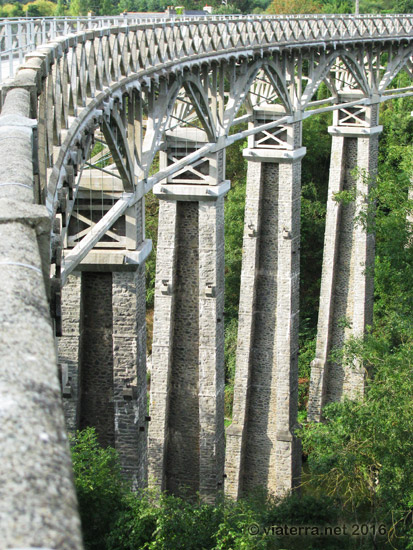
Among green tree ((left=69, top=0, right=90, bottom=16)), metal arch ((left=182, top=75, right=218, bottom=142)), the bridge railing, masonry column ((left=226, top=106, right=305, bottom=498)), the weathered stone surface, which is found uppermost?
green tree ((left=69, top=0, right=90, bottom=16))

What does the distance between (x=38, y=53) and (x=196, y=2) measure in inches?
2742

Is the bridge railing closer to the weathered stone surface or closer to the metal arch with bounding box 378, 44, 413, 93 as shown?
the metal arch with bounding box 378, 44, 413, 93

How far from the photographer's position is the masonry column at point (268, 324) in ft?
73.6

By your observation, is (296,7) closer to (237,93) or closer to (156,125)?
(237,93)

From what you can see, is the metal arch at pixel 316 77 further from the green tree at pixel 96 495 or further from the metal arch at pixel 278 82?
the green tree at pixel 96 495

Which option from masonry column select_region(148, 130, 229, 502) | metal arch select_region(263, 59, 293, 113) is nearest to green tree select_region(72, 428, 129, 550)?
masonry column select_region(148, 130, 229, 502)

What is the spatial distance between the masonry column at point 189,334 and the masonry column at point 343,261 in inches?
339

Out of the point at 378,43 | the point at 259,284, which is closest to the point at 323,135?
the point at 378,43

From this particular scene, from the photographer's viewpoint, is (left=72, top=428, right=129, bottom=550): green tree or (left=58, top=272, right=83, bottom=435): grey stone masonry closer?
(left=72, top=428, right=129, bottom=550): green tree

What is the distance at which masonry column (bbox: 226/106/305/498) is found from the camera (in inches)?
883

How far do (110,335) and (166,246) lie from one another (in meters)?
4.34

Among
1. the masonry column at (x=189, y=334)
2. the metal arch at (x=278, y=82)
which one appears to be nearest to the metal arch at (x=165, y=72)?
the metal arch at (x=278, y=82)

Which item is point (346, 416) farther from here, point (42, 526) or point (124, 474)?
point (42, 526)

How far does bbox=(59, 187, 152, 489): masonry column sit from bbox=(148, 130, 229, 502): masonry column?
3.82 meters
